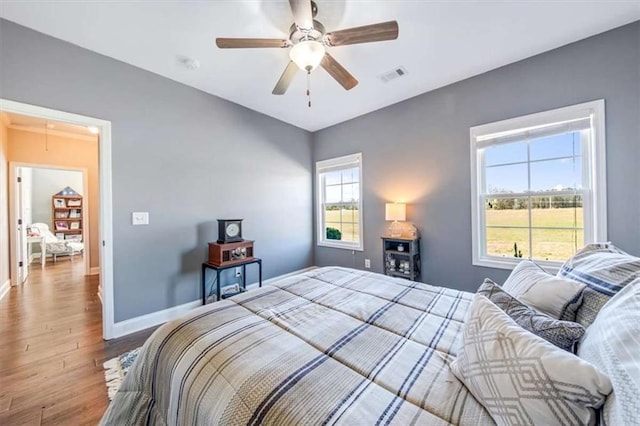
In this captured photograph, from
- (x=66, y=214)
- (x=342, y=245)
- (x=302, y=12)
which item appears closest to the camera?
(x=302, y=12)

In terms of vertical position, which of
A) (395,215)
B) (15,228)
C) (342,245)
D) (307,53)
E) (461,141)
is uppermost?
(307,53)

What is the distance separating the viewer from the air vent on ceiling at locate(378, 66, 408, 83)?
2.68 meters

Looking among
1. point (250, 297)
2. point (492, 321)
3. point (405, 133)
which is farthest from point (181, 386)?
point (405, 133)

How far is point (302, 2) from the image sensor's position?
1.54 metres

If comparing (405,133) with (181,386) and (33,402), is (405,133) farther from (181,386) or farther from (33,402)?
(33,402)

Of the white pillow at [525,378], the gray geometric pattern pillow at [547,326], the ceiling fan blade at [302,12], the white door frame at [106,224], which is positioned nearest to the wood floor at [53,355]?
the white door frame at [106,224]

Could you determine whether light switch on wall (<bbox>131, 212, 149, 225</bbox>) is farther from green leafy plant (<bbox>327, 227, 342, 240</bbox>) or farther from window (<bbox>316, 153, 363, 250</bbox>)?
green leafy plant (<bbox>327, 227, 342, 240</bbox>)

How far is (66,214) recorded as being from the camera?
7.31 meters

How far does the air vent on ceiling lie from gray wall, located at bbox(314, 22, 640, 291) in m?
0.64

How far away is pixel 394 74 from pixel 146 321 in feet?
12.7

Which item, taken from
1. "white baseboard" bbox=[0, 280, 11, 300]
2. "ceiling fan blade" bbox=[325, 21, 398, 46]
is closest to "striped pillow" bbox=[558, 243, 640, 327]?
"ceiling fan blade" bbox=[325, 21, 398, 46]

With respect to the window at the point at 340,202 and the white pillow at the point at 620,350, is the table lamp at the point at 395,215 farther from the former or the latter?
the white pillow at the point at 620,350

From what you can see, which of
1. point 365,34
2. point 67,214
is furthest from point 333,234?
point 67,214

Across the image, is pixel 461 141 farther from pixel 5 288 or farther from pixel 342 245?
pixel 5 288
